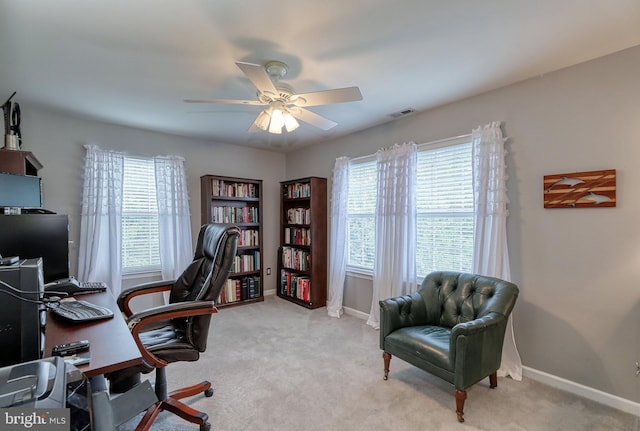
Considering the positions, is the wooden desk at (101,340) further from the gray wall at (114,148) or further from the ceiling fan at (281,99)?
the gray wall at (114,148)

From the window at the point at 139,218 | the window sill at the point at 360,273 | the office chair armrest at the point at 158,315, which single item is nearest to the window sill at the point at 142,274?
the window at the point at 139,218

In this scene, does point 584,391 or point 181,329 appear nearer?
point 181,329

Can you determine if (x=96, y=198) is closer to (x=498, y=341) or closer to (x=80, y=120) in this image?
(x=80, y=120)

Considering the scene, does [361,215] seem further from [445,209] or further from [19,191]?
[19,191]

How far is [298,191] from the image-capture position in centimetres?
440

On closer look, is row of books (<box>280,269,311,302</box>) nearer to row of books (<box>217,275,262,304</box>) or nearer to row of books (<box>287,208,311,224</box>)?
row of books (<box>217,275,262,304</box>)

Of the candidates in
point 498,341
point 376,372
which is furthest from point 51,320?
point 498,341

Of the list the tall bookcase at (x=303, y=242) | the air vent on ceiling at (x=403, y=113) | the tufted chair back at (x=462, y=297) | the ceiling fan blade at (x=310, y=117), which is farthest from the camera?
the tall bookcase at (x=303, y=242)

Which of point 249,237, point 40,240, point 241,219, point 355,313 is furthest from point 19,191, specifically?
point 355,313

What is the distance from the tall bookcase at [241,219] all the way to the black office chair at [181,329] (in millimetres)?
2019

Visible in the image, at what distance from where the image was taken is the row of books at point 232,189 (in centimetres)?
417

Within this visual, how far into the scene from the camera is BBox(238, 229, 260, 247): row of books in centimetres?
441

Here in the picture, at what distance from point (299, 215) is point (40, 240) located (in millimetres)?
2882

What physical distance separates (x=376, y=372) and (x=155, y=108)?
128 inches
